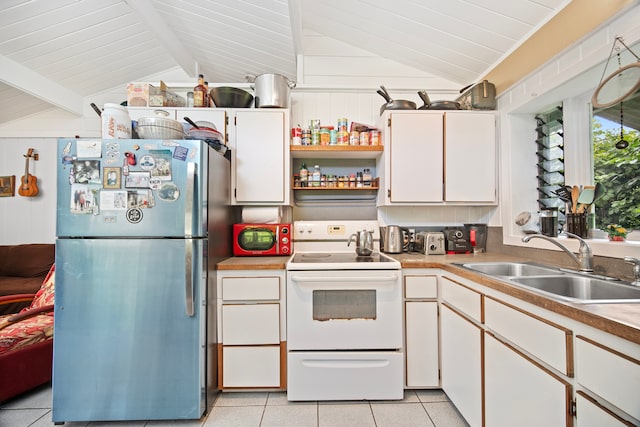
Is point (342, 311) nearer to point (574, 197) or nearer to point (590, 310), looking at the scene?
point (590, 310)

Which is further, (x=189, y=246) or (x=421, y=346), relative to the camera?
(x=421, y=346)

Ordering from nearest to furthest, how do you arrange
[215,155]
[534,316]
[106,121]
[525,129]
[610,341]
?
[610,341]
[534,316]
[106,121]
[215,155]
[525,129]

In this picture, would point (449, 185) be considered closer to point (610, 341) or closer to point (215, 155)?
point (610, 341)

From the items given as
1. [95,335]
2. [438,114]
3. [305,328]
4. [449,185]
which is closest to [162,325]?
[95,335]

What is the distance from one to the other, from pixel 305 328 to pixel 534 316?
1.18 m

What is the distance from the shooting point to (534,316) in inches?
40.0

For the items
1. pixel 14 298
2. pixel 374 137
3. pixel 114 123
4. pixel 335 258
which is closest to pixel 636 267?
pixel 335 258

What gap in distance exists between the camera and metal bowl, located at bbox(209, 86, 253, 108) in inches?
84.1

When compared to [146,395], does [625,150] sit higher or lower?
higher

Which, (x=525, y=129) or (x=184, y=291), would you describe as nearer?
(x=184, y=291)

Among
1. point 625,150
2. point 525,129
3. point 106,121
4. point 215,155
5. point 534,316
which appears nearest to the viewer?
point 534,316

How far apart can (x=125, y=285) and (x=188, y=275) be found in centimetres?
36

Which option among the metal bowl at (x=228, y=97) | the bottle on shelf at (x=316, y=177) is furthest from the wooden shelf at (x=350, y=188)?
the metal bowl at (x=228, y=97)

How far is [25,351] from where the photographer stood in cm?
176
